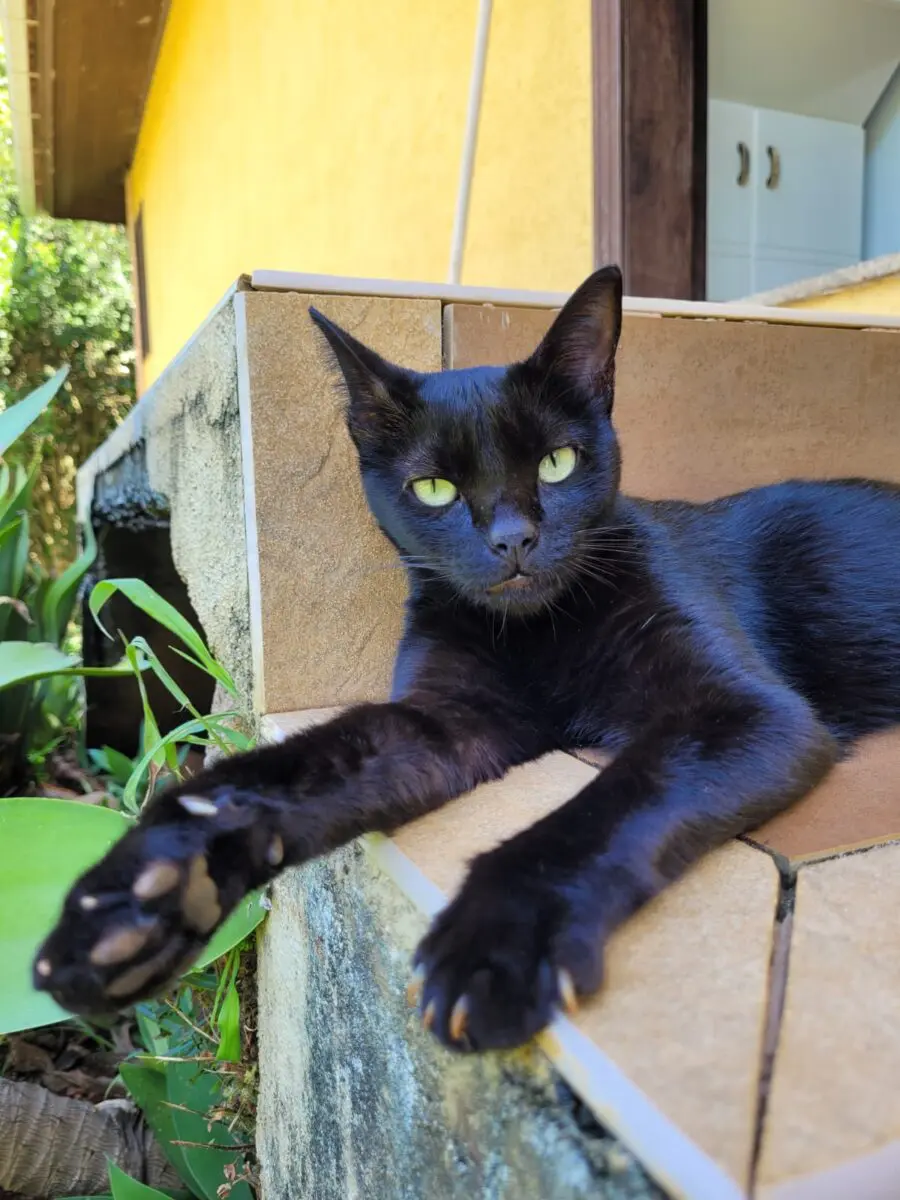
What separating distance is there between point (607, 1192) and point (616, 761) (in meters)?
0.39

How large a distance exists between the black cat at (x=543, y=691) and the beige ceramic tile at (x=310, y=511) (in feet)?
0.43

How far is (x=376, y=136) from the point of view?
114 inches

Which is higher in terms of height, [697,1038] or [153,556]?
[153,556]

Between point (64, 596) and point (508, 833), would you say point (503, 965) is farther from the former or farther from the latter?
point (64, 596)

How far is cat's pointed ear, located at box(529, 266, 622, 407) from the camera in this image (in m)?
0.99

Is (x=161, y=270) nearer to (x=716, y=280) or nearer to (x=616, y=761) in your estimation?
(x=716, y=280)

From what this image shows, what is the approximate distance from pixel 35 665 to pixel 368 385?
0.59m

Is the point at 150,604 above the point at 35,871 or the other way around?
above

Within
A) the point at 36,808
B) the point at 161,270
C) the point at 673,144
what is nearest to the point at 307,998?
the point at 36,808

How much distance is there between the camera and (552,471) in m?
1.00

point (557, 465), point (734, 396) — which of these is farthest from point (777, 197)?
point (557, 465)

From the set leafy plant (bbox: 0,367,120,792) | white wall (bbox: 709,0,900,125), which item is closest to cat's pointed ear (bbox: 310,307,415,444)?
leafy plant (bbox: 0,367,120,792)

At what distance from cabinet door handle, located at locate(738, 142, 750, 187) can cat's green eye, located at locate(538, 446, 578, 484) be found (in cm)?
176

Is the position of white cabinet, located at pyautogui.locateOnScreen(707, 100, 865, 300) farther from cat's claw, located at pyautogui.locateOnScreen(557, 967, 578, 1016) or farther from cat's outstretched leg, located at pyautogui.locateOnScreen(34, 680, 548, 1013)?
cat's claw, located at pyautogui.locateOnScreen(557, 967, 578, 1016)
